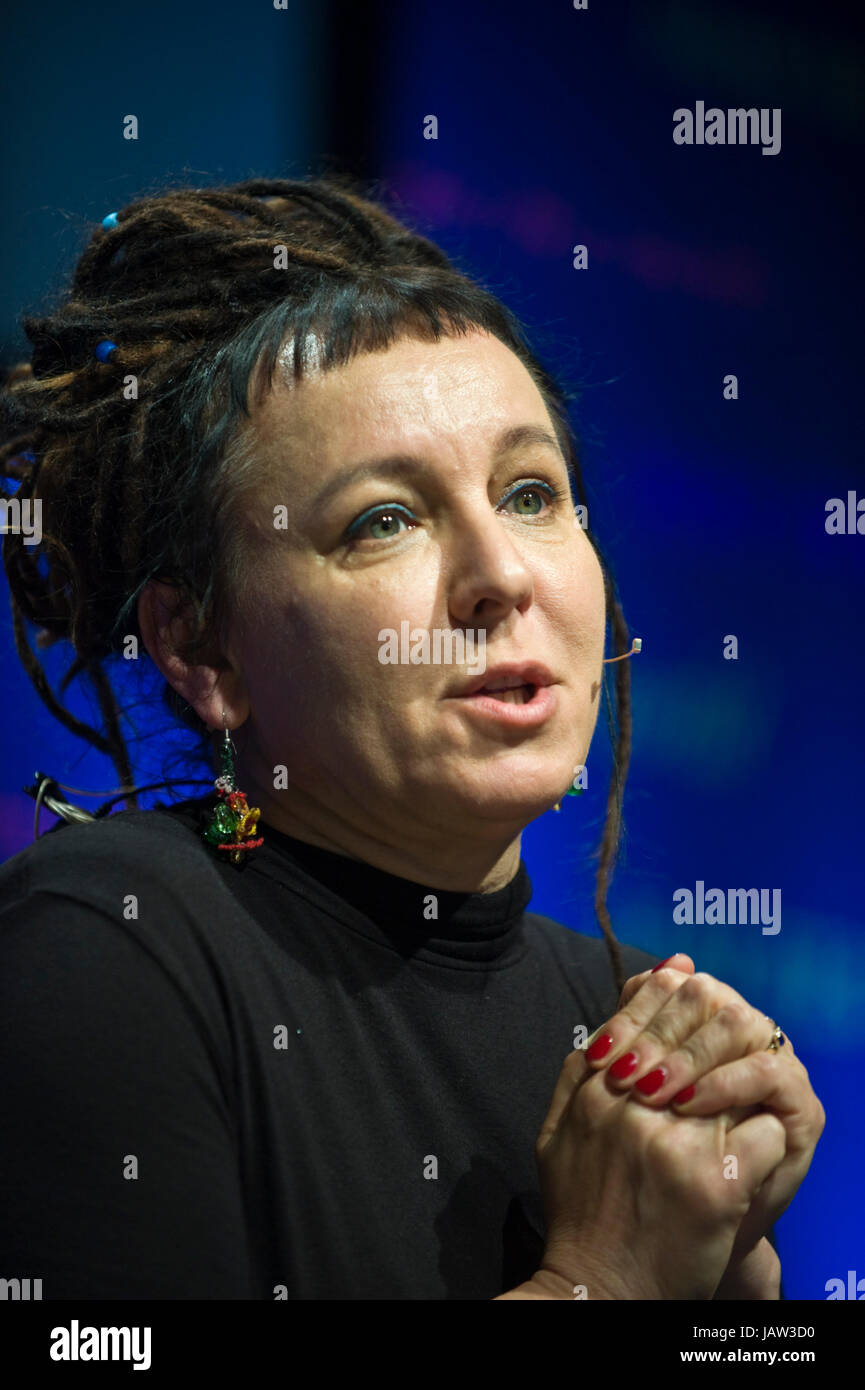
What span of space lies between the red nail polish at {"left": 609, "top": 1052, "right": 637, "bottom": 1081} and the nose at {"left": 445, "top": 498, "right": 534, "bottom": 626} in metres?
0.44

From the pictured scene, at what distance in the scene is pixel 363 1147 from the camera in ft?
4.27

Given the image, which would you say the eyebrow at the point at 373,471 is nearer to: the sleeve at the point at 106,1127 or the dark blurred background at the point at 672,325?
the sleeve at the point at 106,1127

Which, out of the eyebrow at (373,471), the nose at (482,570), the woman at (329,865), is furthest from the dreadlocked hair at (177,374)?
the nose at (482,570)

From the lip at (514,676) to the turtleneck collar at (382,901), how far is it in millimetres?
234

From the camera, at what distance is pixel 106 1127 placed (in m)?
1.14

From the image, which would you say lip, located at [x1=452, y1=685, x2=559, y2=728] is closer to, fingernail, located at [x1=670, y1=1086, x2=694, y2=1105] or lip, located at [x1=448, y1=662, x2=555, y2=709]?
lip, located at [x1=448, y1=662, x2=555, y2=709]

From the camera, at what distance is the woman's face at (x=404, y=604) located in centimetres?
135

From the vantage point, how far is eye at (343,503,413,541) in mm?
1375

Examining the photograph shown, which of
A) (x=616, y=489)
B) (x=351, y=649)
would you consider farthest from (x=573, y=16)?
(x=351, y=649)

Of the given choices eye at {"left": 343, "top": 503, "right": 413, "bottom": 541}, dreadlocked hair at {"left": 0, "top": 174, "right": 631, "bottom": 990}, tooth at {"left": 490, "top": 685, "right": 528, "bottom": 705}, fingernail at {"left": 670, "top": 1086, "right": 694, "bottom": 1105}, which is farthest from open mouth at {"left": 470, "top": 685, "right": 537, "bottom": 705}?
fingernail at {"left": 670, "top": 1086, "right": 694, "bottom": 1105}

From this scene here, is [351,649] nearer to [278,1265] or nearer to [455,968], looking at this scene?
[455,968]

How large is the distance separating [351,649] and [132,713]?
546 millimetres

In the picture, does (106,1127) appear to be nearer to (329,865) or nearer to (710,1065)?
(329,865)

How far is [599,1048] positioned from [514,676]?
0.37m
